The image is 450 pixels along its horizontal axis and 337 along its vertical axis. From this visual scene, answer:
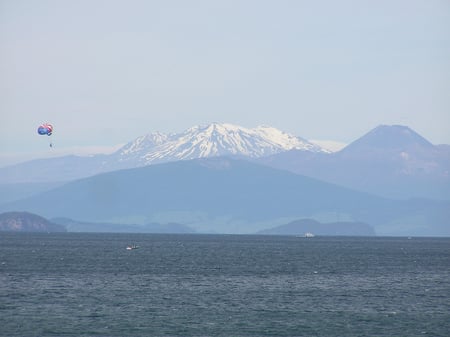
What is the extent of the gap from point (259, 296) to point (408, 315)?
Result: 20879 millimetres

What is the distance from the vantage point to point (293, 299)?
4117 inches

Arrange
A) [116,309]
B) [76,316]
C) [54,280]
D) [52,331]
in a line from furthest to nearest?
[54,280] → [116,309] → [76,316] → [52,331]

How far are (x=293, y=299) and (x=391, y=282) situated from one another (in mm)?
32401

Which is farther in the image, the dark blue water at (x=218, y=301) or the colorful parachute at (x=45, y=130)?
the colorful parachute at (x=45, y=130)

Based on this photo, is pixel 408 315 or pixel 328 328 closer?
pixel 328 328

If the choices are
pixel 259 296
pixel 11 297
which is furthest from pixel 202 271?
pixel 11 297

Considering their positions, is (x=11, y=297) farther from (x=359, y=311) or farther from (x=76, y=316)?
(x=359, y=311)

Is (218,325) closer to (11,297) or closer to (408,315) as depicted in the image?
(408,315)

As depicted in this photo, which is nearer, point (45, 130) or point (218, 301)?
point (218, 301)

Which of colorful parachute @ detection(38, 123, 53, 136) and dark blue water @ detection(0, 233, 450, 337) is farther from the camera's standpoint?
colorful parachute @ detection(38, 123, 53, 136)

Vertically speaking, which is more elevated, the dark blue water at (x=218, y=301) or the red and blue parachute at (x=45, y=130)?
the red and blue parachute at (x=45, y=130)

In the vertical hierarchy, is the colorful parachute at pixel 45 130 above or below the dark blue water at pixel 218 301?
above

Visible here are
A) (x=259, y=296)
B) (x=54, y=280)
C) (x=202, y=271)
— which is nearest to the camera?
(x=259, y=296)

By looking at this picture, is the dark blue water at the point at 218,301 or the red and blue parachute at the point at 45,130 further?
the red and blue parachute at the point at 45,130
